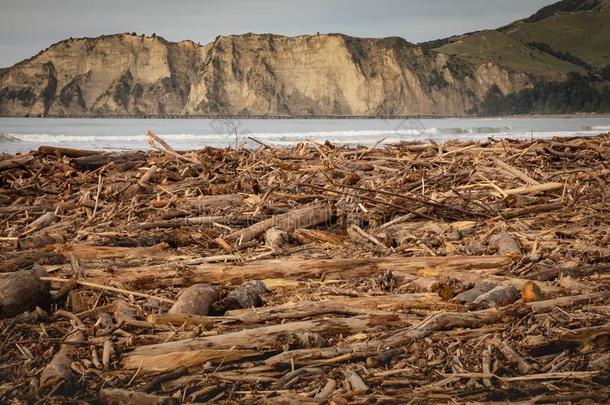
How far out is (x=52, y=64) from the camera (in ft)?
410

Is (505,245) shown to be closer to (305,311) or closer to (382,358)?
(305,311)

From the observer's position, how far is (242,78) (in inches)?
4547

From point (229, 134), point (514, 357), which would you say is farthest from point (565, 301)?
point (229, 134)

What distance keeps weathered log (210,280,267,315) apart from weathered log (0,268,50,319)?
3.65ft

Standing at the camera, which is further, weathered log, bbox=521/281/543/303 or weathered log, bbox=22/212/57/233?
weathered log, bbox=22/212/57/233

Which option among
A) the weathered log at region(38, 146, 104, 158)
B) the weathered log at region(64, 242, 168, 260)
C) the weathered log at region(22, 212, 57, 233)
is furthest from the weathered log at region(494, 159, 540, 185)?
the weathered log at region(38, 146, 104, 158)

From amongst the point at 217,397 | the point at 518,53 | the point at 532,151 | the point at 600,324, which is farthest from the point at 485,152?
the point at 518,53

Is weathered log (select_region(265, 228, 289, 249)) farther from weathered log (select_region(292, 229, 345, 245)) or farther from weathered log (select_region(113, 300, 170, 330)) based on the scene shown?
weathered log (select_region(113, 300, 170, 330))

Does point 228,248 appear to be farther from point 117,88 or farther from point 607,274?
point 117,88

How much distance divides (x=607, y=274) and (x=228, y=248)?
3088 mm

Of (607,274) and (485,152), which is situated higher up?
(485,152)

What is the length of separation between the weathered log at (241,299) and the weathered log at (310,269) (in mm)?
259

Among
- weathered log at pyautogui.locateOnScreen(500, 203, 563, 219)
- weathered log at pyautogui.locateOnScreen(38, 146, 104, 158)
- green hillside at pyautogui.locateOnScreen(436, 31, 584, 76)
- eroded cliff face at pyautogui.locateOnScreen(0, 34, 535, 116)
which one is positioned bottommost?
weathered log at pyautogui.locateOnScreen(500, 203, 563, 219)

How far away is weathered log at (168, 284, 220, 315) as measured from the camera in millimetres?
3994
